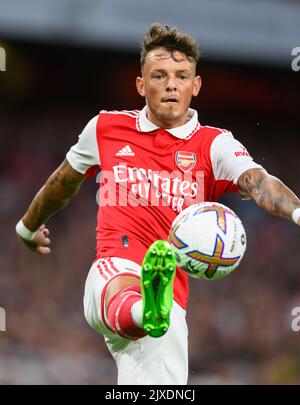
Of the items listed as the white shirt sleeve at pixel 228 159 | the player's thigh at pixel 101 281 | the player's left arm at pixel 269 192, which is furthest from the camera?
the white shirt sleeve at pixel 228 159

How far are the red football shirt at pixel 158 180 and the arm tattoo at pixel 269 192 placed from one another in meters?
0.08

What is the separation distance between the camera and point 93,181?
52.0ft

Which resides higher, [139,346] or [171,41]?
[171,41]

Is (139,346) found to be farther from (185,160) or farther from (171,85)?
(171,85)

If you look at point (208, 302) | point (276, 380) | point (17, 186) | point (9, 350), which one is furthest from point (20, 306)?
point (276, 380)

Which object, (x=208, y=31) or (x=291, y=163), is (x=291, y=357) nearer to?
(x=291, y=163)

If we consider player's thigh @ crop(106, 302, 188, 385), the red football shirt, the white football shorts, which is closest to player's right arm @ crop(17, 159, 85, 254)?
the red football shirt

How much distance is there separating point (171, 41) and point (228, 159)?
2.97 feet

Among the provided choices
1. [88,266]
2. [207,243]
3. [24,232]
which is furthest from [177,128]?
[88,266]

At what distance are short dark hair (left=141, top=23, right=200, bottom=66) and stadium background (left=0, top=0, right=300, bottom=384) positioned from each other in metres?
7.51

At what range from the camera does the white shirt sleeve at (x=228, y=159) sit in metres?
5.70

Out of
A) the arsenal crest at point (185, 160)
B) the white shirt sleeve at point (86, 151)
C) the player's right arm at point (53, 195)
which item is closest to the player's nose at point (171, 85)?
the arsenal crest at point (185, 160)

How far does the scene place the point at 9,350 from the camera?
43.0 feet

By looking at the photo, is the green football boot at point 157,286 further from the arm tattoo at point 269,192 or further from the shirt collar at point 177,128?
the shirt collar at point 177,128
